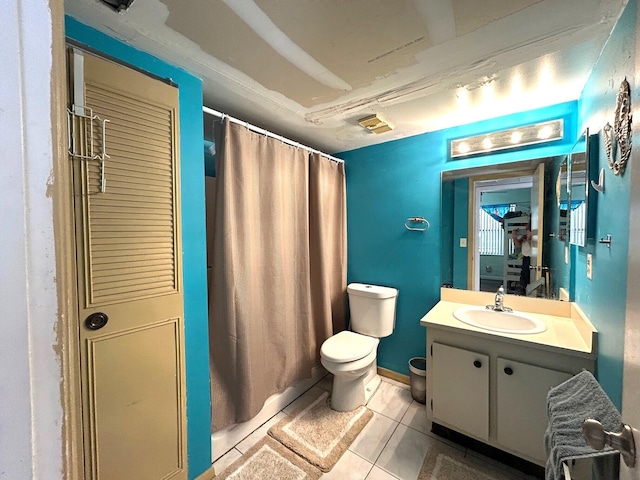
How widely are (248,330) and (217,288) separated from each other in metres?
0.33

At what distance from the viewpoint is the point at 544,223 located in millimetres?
1644

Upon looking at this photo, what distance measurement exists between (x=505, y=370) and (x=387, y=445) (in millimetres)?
847

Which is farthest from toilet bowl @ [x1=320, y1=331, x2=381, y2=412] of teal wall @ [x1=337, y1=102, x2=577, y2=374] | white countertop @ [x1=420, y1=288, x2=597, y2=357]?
white countertop @ [x1=420, y1=288, x2=597, y2=357]

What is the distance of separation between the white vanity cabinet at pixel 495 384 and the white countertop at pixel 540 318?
0.02m

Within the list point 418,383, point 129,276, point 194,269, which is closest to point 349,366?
point 418,383

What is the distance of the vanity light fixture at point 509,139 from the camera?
5.24 feet

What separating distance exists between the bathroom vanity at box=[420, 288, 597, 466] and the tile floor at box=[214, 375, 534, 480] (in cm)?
17

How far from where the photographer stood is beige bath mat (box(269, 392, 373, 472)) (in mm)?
1508

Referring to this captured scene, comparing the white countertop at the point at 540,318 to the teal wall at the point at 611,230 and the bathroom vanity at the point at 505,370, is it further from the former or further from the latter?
the teal wall at the point at 611,230

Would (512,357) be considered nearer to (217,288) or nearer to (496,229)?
(496,229)

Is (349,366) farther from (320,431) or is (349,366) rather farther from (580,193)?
(580,193)

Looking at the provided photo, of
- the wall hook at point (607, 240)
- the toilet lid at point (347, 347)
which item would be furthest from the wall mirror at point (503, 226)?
the toilet lid at point (347, 347)

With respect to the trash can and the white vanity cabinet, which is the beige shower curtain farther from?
the white vanity cabinet

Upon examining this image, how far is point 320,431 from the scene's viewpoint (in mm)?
1682
